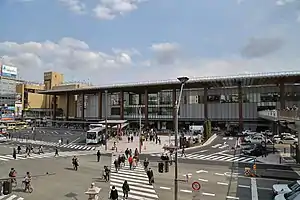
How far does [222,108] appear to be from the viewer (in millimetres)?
93062

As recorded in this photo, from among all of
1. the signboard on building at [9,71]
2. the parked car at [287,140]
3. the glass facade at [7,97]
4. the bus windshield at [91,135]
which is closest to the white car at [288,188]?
the parked car at [287,140]

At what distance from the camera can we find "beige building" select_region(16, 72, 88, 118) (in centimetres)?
13388

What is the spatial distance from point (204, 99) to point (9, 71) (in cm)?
9379

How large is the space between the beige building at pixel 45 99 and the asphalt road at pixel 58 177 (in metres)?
96.3

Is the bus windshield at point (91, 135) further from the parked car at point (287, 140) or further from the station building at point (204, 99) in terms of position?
the parked car at point (287, 140)

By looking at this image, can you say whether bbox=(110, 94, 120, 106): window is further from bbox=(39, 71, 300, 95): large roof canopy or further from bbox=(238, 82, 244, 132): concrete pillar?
bbox=(238, 82, 244, 132): concrete pillar

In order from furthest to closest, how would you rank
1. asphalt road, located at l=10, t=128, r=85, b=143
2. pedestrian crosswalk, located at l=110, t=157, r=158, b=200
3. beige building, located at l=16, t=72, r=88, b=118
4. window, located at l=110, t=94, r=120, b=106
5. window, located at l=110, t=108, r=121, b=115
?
1. beige building, located at l=16, t=72, r=88, b=118
2. window, located at l=110, t=94, r=120, b=106
3. window, located at l=110, t=108, r=121, b=115
4. asphalt road, located at l=10, t=128, r=85, b=143
5. pedestrian crosswalk, located at l=110, t=157, r=158, b=200

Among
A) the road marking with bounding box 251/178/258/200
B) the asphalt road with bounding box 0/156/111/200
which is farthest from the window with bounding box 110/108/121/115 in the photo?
the road marking with bounding box 251/178/258/200

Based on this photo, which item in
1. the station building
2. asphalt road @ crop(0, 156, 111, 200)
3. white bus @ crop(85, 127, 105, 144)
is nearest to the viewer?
asphalt road @ crop(0, 156, 111, 200)

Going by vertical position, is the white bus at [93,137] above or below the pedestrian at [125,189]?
above

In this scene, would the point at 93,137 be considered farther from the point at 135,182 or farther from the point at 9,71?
the point at 9,71

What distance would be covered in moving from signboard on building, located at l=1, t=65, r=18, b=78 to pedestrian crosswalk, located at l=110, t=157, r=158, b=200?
122m

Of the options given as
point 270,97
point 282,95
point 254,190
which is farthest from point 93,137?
point 270,97

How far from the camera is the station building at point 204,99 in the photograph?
84375mm
